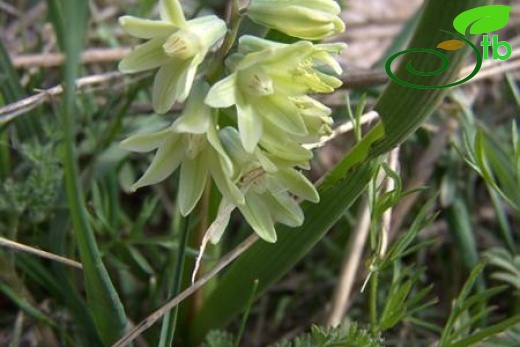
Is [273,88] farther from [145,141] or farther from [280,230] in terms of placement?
[280,230]

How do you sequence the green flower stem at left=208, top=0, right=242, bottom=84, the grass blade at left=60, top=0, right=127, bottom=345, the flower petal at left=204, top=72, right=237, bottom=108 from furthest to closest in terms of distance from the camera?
1. the green flower stem at left=208, top=0, right=242, bottom=84
2. the flower petal at left=204, top=72, right=237, bottom=108
3. the grass blade at left=60, top=0, right=127, bottom=345

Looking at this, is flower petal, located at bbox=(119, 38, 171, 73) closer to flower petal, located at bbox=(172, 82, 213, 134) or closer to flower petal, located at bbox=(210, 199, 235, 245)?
flower petal, located at bbox=(172, 82, 213, 134)

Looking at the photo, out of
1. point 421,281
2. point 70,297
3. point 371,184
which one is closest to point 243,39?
point 371,184

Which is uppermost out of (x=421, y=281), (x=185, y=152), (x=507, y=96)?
(x=185, y=152)

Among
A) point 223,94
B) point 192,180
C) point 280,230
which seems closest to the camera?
point 223,94

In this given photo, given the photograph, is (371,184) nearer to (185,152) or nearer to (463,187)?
(185,152)

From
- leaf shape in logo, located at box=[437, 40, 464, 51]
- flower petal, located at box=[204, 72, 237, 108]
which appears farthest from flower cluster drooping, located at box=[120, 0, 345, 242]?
leaf shape in logo, located at box=[437, 40, 464, 51]

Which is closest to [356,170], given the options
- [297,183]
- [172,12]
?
[297,183]
